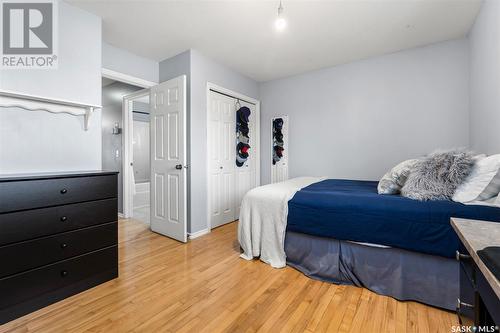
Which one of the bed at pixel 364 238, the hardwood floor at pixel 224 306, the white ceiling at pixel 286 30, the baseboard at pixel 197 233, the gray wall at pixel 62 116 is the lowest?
the hardwood floor at pixel 224 306

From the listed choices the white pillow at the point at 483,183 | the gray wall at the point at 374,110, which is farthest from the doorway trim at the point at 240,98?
the white pillow at the point at 483,183

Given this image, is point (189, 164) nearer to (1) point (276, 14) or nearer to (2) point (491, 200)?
(1) point (276, 14)

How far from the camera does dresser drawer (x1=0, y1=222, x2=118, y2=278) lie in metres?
1.48

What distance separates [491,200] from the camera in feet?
4.96

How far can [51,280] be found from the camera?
1.67 metres

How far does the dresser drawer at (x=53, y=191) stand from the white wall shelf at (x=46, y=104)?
0.67m

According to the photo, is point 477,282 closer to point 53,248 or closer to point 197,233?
point 53,248

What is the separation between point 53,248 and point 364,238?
2.37 meters

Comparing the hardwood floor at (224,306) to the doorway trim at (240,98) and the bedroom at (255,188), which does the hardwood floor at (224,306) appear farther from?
the doorway trim at (240,98)

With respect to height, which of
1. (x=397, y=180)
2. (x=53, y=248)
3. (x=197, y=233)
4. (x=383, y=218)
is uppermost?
(x=397, y=180)

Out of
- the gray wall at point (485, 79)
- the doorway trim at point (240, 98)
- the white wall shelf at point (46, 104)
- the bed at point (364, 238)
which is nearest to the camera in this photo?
the bed at point (364, 238)

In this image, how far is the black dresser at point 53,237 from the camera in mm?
1483

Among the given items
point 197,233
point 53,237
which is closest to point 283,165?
point 197,233

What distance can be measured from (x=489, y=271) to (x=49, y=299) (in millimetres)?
2444
